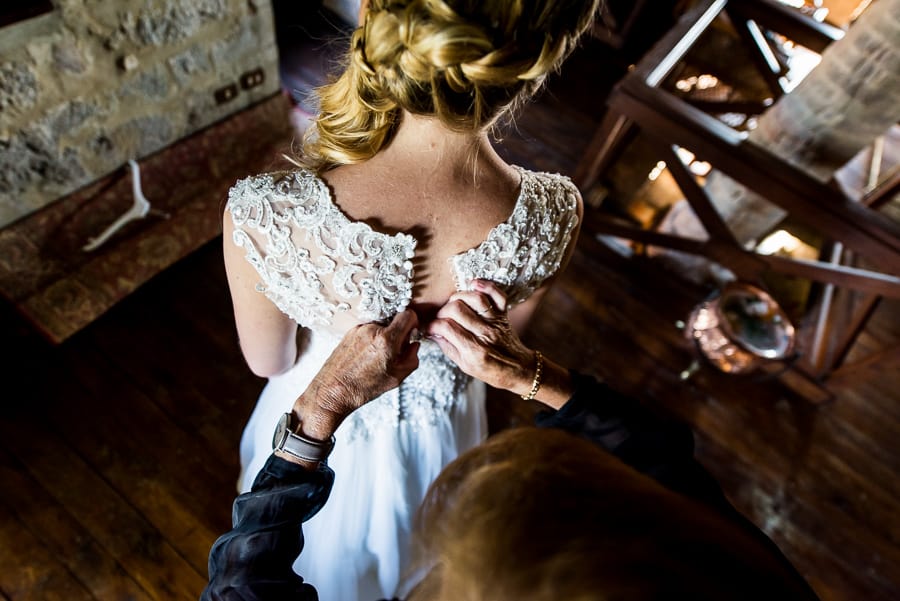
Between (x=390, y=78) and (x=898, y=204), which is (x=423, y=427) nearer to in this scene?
(x=390, y=78)

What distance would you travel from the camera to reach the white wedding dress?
2.48 feet

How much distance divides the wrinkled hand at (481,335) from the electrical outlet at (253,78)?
1.95 m

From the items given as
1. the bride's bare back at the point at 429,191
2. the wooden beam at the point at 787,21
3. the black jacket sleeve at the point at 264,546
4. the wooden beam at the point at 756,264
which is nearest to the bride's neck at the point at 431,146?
the bride's bare back at the point at 429,191

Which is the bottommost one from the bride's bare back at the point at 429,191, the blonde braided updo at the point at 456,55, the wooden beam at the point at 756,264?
the wooden beam at the point at 756,264

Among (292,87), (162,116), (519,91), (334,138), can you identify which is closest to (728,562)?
(519,91)

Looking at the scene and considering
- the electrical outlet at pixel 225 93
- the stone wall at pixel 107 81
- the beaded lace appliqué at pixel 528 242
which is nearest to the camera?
the beaded lace appliqué at pixel 528 242

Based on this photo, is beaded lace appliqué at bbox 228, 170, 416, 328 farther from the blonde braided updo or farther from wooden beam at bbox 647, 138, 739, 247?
wooden beam at bbox 647, 138, 739, 247

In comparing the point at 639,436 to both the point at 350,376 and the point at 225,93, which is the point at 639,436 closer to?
the point at 350,376

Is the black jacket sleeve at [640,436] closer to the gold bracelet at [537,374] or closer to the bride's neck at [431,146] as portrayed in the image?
the gold bracelet at [537,374]

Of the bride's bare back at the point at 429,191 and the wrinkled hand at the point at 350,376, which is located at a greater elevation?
the bride's bare back at the point at 429,191

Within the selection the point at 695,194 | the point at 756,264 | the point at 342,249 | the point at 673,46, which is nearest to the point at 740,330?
the point at 756,264

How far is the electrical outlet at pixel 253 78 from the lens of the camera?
7.39 feet

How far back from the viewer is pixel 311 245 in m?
0.77

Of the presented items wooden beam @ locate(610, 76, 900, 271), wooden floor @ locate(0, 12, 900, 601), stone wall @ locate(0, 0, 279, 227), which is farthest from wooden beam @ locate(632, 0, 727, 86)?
stone wall @ locate(0, 0, 279, 227)
